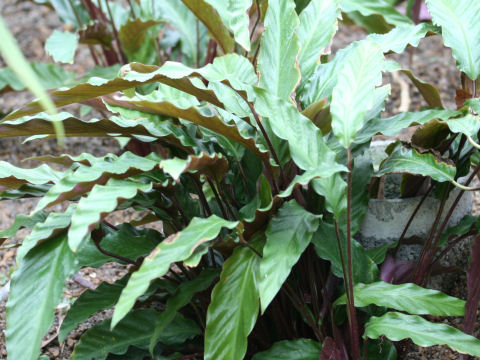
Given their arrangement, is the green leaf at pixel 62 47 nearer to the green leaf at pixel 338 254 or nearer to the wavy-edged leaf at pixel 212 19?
the wavy-edged leaf at pixel 212 19

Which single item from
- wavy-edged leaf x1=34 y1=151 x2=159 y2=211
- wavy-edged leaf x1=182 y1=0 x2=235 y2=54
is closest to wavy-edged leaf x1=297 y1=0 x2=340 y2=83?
wavy-edged leaf x1=182 y1=0 x2=235 y2=54

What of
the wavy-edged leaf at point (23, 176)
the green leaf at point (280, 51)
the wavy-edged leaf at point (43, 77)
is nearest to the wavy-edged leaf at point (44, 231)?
the wavy-edged leaf at point (23, 176)

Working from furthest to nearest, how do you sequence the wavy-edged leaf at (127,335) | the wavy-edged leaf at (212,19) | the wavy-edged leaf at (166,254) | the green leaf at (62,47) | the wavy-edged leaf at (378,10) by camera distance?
the green leaf at (62,47) < the wavy-edged leaf at (378,10) < the wavy-edged leaf at (212,19) < the wavy-edged leaf at (127,335) < the wavy-edged leaf at (166,254)

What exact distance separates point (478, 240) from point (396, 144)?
11.6 inches

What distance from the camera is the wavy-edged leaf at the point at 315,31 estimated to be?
4.01 feet

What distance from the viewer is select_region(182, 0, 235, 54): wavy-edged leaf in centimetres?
147

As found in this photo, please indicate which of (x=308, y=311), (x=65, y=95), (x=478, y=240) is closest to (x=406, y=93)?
(x=478, y=240)

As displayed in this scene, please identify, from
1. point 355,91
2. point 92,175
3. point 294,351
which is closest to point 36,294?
point 92,175

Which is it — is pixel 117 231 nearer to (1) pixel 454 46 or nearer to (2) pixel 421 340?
(2) pixel 421 340

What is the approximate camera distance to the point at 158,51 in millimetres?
2125

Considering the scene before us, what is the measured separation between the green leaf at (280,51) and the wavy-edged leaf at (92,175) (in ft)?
0.92

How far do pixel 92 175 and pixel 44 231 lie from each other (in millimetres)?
122

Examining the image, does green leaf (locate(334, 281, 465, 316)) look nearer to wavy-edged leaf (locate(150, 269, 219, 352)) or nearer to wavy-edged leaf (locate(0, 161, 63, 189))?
wavy-edged leaf (locate(150, 269, 219, 352))

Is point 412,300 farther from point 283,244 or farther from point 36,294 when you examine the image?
point 36,294
